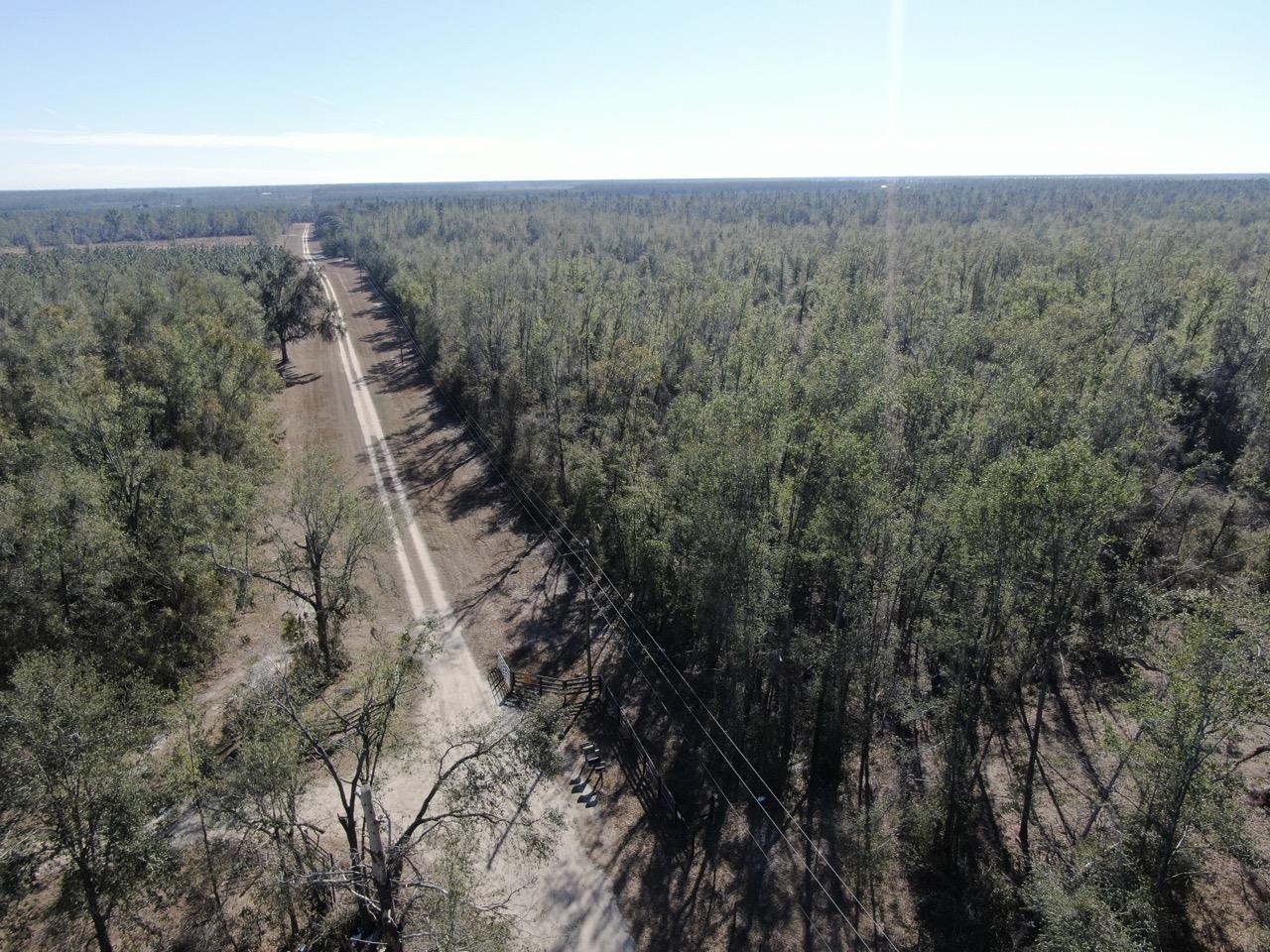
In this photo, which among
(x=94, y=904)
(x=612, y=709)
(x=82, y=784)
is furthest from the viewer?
(x=612, y=709)

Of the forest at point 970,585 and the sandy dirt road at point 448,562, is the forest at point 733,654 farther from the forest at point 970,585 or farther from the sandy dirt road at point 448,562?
the sandy dirt road at point 448,562

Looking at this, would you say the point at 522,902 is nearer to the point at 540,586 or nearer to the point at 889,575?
the point at 889,575

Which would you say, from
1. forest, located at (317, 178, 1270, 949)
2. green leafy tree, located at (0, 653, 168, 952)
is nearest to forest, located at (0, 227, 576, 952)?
green leafy tree, located at (0, 653, 168, 952)

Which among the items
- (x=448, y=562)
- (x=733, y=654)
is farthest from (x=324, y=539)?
(x=733, y=654)

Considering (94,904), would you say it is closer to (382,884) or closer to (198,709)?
(382,884)

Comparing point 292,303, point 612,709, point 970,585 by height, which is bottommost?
point 612,709

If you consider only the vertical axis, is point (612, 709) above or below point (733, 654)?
below
